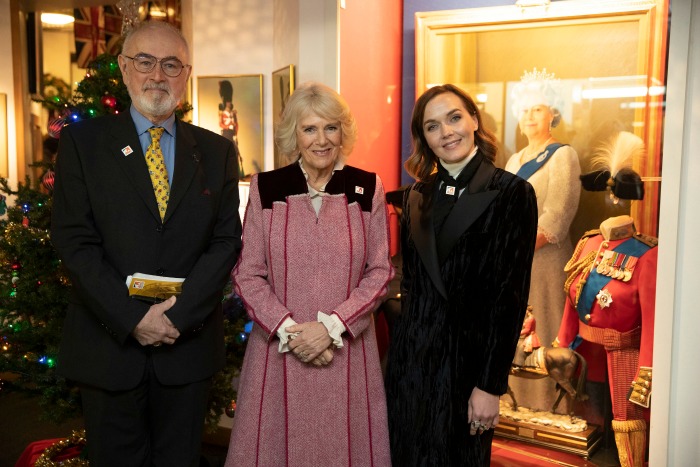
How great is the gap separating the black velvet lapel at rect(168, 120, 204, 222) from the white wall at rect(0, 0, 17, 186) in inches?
153

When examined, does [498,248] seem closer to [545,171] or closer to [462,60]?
[545,171]

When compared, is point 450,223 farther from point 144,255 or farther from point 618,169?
point 618,169

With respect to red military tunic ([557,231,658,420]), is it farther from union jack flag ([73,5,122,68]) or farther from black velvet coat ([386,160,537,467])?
union jack flag ([73,5,122,68])

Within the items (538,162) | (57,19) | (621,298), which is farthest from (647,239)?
(57,19)

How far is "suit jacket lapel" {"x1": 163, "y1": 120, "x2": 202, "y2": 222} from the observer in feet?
7.54

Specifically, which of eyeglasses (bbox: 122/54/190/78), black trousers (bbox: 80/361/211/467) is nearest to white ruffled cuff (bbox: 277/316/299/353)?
black trousers (bbox: 80/361/211/467)

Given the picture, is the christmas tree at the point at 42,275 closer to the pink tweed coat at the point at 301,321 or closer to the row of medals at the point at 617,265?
the pink tweed coat at the point at 301,321

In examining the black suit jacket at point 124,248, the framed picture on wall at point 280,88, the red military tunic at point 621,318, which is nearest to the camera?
the black suit jacket at point 124,248

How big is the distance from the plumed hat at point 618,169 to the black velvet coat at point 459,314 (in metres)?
1.49

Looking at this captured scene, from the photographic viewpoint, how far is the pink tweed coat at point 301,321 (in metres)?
2.32

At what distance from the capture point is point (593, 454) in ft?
11.8

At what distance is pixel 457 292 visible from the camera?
7.04 feet

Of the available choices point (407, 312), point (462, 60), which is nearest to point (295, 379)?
point (407, 312)

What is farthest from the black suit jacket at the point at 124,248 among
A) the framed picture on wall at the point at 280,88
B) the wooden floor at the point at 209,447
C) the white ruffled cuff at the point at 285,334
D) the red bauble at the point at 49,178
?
the framed picture on wall at the point at 280,88
